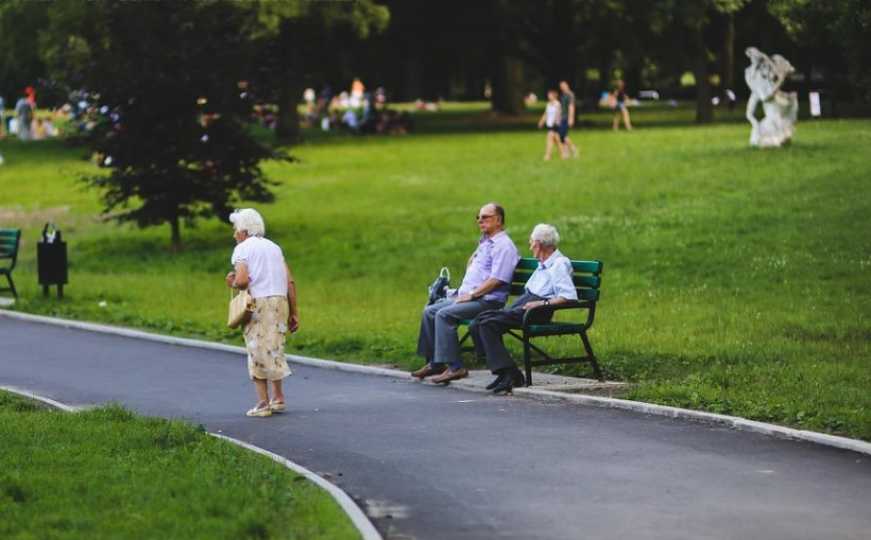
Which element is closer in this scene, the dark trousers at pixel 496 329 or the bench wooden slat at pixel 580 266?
the dark trousers at pixel 496 329

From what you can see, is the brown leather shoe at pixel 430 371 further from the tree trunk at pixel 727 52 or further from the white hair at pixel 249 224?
the tree trunk at pixel 727 52

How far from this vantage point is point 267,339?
14.1 meters

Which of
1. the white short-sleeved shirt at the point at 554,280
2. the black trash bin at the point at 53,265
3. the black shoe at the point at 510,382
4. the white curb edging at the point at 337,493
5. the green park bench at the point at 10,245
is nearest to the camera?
the white curb edging at the point at 337,493

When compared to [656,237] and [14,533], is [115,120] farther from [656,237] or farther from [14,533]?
[14,533]

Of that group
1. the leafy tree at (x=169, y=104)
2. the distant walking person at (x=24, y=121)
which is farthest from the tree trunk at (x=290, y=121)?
the leafy tree at (x=169, y=104)

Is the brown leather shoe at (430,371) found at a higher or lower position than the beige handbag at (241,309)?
lower

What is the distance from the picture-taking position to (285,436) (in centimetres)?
1273

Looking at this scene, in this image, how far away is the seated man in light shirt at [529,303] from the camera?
593 inches

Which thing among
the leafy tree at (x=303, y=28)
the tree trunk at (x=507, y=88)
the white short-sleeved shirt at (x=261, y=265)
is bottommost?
the white short-sleeved shirt at (x=261, y=265)

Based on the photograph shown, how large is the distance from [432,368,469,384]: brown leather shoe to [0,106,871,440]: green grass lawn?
1087mm

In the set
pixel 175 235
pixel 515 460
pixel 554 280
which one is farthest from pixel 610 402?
pixel 175 235

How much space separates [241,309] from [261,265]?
382 millimetres

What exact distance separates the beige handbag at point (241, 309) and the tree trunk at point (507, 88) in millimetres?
57445

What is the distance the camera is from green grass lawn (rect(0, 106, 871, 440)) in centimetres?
1631
